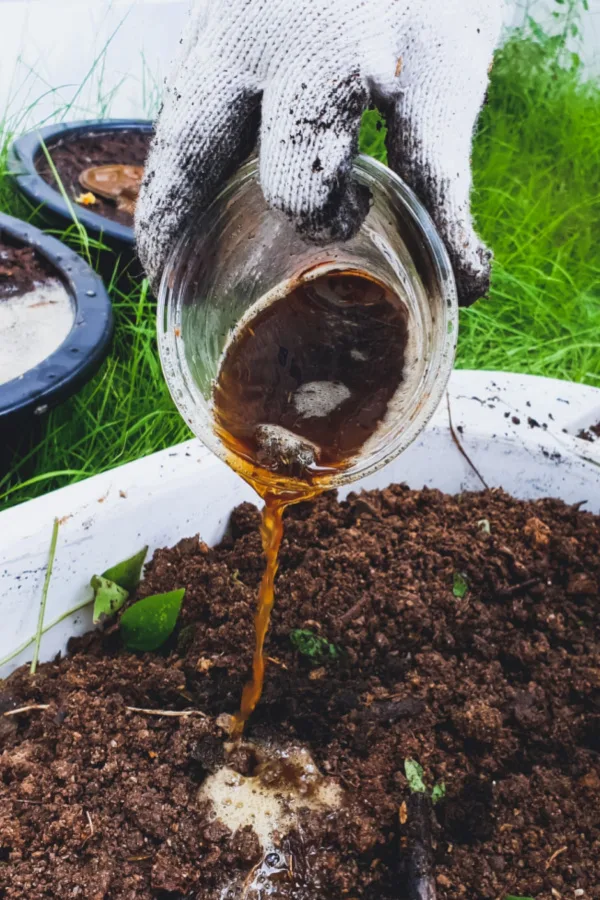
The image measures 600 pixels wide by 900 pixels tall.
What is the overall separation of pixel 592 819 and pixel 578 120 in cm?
285

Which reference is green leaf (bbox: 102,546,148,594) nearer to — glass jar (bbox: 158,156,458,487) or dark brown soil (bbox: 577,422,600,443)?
glass jar (bbox: 158,156,458,487)

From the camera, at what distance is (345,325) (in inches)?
41.5

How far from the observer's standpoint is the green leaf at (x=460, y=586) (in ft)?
4.41

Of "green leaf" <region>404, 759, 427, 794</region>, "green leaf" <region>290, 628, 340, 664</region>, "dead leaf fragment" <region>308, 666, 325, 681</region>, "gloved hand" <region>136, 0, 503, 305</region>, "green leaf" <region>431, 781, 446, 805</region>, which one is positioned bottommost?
"green leaf" <region>431, 781, 446, 805</region>

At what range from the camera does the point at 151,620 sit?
120cm

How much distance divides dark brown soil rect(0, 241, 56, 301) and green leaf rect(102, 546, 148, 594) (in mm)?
838

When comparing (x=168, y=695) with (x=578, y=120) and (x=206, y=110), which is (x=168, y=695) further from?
(x=578, y=120)

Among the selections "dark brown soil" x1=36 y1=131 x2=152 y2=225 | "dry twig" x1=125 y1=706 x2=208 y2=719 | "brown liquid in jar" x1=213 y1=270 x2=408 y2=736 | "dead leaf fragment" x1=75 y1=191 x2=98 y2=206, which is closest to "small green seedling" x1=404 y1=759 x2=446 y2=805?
"dry twig" x1=125 y1=706 x2=208 y2=719

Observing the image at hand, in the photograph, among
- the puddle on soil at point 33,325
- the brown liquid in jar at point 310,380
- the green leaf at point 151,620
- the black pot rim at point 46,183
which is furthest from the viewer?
the black pot rim at point 46,183

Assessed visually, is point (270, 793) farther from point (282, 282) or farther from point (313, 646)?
point (282, 282)

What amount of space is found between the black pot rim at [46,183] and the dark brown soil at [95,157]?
0.07 feet

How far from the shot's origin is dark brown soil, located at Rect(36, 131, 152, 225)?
253 cm

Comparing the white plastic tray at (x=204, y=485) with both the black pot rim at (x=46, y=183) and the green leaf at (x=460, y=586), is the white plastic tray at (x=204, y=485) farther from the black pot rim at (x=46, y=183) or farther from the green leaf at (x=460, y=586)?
the black pot rim at (x=46, y=183)

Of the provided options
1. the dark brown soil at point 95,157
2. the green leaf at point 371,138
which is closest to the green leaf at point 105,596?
the dark brown soil at point 95,157
